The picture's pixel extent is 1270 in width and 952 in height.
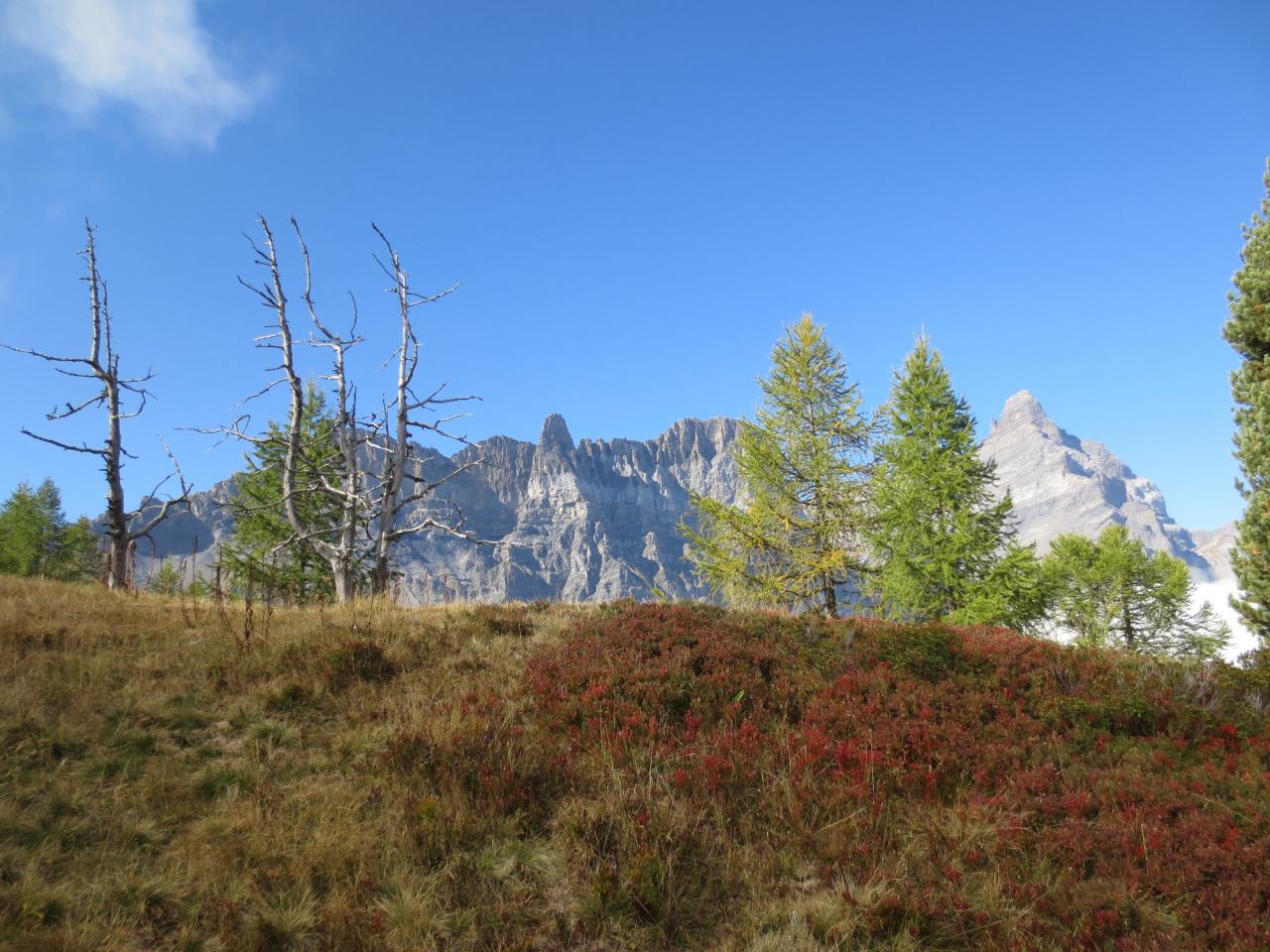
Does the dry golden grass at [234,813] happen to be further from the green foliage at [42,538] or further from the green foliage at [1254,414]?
the green foliage at [42,538]

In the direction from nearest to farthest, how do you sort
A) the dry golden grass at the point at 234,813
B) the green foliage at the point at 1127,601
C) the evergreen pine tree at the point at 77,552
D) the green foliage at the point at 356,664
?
the dry golden grass at the point at 234,813
the green foliage at the point at 356,664
the green foliage at the point at 1127,601
the evergreen pine tree at the point at 77,552

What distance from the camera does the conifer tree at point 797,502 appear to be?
57.4ft

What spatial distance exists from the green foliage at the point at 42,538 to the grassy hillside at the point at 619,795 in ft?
104

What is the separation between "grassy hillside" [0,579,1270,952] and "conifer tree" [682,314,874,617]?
8856 millimetres

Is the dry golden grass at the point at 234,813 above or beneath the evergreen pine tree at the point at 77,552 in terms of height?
beneath

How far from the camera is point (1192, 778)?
5484mm

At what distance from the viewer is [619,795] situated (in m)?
5.06

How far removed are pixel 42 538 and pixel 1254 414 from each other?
50.3m

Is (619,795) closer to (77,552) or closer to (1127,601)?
(1127,601)

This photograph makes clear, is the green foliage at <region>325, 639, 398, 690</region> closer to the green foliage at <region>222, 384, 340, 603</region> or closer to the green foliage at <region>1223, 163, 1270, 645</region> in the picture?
the green foliage at <region>222, 384, 340, 603</region>

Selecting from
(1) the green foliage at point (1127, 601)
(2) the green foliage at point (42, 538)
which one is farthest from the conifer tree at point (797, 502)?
(2) the green foliage at point (42, 538)

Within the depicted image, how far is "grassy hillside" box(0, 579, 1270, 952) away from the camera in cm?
389

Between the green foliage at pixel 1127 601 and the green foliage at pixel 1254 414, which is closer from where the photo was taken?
the green foliage at pixel 1254 414

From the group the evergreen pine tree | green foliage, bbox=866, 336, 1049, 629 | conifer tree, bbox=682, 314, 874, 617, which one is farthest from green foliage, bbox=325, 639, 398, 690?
the evergreen pine tree
